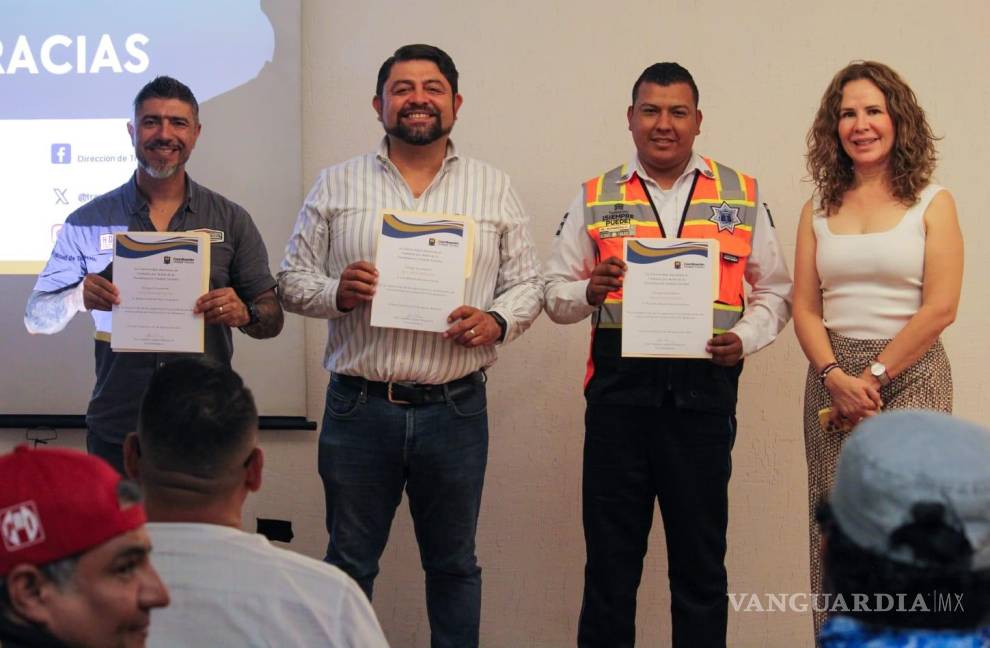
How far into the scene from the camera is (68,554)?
132 cm

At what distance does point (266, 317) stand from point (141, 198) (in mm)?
535

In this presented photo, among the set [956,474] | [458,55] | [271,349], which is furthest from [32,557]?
[458,55]

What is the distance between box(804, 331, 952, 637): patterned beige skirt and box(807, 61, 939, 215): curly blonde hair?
0.43 metres

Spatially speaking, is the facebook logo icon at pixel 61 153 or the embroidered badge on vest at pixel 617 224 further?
the facebook logo icon at pixel 61 153

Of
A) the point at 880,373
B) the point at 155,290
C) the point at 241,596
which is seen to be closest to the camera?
the point at 241,596

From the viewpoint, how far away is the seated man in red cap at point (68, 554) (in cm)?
129

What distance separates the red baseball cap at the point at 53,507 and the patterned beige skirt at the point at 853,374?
2107 mm

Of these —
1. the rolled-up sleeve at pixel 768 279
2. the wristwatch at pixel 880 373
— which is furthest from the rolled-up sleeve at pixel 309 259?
the wristwatch at pixel 880 373

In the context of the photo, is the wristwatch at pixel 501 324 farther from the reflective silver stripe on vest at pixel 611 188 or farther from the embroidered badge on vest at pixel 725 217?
Result: the embroidered badge on vest at pixel 725 217

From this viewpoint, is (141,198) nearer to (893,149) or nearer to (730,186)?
(730,186)

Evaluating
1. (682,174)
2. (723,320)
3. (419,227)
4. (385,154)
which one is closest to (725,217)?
(682,174)

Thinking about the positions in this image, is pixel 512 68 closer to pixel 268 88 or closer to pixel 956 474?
pixel 268 88

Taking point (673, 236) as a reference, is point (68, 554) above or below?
below

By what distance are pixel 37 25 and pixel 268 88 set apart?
0.86 metres
